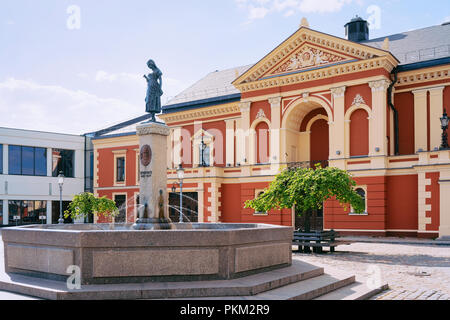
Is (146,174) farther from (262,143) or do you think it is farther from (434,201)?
(262,143)

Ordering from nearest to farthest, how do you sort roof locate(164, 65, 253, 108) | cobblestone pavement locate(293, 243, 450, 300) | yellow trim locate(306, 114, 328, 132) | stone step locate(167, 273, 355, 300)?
stone step locate(167, 273, 355, 300)
cobblestone pavement locate(293, 243, 450, 300)
yellow trim locate(306, 114, 328, 132)
roof locate(164, 65, 253, 108)

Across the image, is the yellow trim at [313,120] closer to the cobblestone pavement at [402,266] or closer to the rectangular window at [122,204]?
the cobblestone pavement at [402,266]

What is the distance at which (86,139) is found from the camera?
142ft

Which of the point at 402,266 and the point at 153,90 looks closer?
the point at 153,90

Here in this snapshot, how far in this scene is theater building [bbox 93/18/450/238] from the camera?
24.7 metres

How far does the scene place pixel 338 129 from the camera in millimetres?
26703

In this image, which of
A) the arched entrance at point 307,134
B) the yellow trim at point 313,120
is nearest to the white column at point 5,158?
the arched entrance at point 307,134

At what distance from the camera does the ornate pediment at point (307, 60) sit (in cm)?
2688

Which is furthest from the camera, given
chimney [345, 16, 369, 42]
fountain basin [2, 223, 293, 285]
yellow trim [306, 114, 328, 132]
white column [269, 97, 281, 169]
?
chimney [345, 16, 369, 42]

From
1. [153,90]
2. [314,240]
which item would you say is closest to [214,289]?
[153,90]

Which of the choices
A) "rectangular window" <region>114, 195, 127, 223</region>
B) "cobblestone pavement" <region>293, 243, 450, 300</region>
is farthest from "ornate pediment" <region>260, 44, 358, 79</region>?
"rectangular window" <region>114, 195, 127, 223</region>

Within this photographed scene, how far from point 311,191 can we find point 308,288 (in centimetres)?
907

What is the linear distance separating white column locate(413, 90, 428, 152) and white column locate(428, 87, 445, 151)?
336 millimetres

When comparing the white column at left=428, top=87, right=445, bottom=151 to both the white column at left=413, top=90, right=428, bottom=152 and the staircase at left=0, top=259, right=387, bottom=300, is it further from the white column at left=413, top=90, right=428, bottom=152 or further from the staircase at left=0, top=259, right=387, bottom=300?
the staircase at left=0, top=259, right=387, bottom=300
